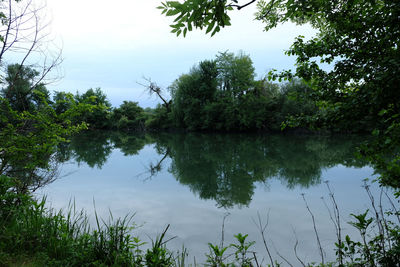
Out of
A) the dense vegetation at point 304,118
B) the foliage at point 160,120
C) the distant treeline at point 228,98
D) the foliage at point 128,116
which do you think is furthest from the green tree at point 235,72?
the dense vegetation at point 304,118

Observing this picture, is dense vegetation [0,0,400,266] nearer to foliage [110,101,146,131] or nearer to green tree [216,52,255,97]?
green tree [216,52,255,97]

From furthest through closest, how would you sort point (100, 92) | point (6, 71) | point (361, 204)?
1. point (100, 92)
2. point (361, 204)
3. point (6, 71)

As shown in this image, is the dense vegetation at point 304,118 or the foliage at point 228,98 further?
the foliage at point 228,98

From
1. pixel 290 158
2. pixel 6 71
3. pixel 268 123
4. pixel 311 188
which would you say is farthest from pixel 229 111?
pixel 6 71

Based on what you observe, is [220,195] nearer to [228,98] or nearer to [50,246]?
[50,246]

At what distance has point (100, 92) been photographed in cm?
6556

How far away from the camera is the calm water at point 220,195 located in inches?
211

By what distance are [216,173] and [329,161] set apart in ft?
21.6

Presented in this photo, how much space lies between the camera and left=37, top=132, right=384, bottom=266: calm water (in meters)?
5.36

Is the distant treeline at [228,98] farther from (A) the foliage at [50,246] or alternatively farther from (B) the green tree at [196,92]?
(A) the foliage at [50,246]

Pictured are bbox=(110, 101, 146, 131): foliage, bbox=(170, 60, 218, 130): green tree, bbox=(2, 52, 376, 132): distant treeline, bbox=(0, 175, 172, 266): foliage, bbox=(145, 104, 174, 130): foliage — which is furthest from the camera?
bbox=(110, 101, 146, 131): foliage

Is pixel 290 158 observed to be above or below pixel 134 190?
above

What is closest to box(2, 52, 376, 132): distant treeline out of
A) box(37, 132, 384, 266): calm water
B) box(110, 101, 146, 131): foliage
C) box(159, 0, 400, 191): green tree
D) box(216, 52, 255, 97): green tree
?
box(216, 52, 255, 97): green tree

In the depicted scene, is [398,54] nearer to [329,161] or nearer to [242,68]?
[329,161]
